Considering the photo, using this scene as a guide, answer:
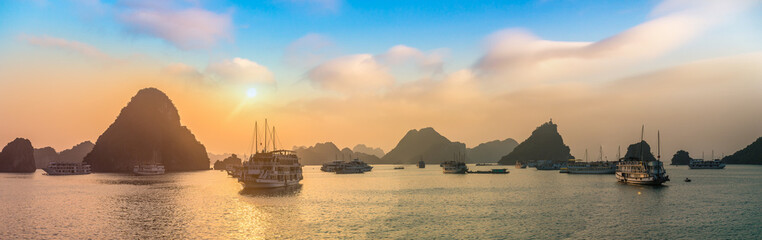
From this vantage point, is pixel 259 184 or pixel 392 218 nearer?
pixel 392 218

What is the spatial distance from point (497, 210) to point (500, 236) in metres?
22.1

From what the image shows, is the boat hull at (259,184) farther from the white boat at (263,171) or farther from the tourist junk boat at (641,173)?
the tourist junk boat at (641,173)

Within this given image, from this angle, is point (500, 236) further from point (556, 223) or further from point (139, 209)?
point (139, 209)

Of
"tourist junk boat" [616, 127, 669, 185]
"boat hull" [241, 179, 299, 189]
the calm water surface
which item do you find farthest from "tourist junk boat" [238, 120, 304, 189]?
"tourist junk boat" [616, 127, 669, 185]

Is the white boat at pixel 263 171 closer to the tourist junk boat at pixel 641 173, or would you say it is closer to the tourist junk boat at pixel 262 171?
the tourist junk boat at pixel 262 171

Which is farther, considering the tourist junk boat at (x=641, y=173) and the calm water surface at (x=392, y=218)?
the tourist junk boat at (x=641, y=173)

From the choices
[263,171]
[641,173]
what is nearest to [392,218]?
[263,171]

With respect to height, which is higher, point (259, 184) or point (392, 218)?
point (259, 184)

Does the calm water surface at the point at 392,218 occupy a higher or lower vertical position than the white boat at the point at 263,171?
lower

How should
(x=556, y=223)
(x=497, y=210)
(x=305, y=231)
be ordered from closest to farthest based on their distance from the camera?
1. (x=305, y=231)
2. (x=556, y=223)
3. (x=497, y=210)

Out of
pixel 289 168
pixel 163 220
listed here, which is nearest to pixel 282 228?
pixel 163 220

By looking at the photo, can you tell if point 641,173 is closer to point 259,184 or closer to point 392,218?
point 392,218

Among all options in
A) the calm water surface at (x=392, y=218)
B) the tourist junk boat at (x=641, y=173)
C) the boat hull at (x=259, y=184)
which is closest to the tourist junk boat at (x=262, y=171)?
the boat hull at (x=259, y=184)

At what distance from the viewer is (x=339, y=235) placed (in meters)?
47.5
